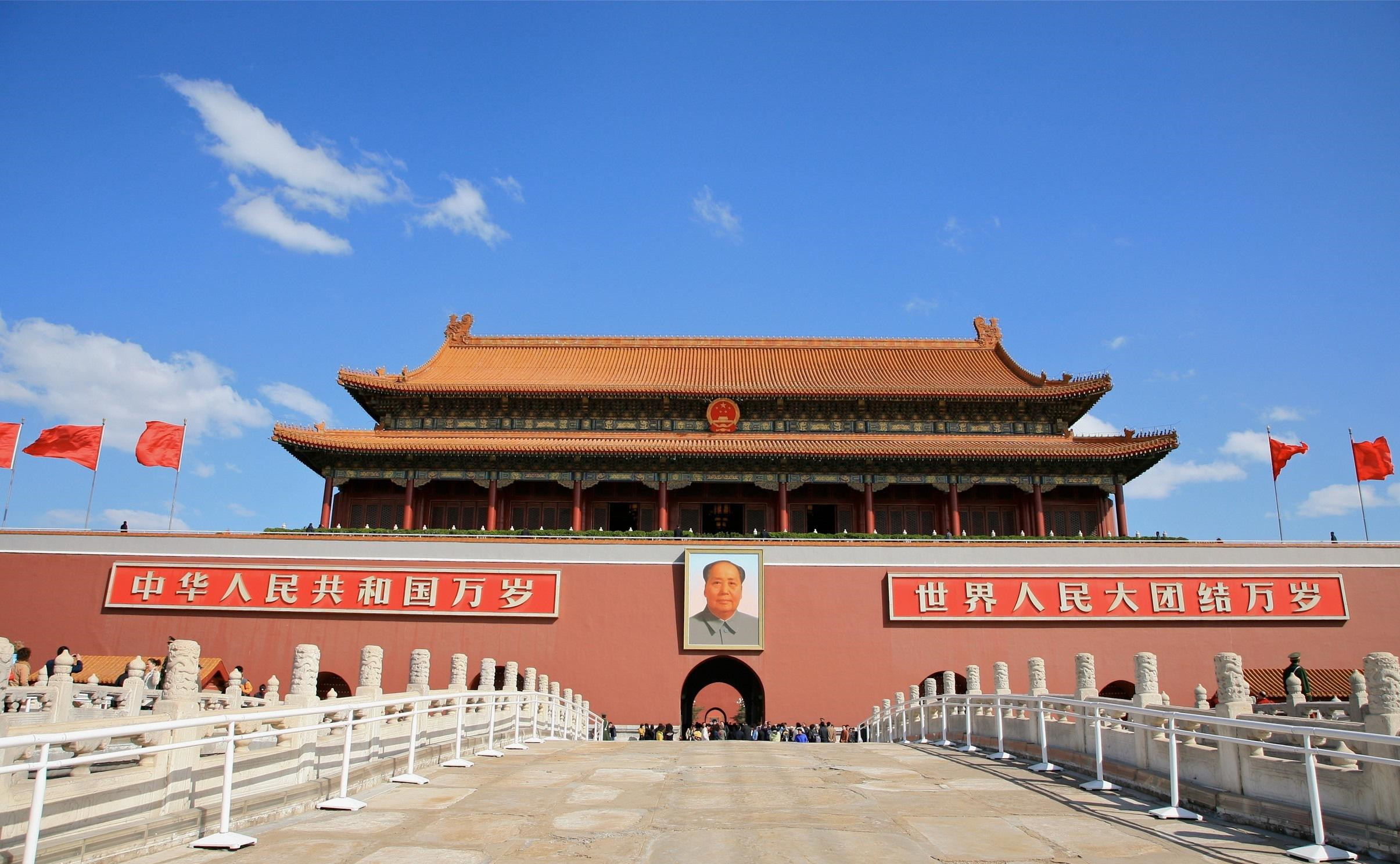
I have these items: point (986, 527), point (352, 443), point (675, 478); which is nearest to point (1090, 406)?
point (986, 527)

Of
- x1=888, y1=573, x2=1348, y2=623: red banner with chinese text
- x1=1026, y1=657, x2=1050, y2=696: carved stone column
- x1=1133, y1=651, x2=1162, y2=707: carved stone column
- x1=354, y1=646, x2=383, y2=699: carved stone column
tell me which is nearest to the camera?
x1=1133, y1=651, x2=1162, y2=707: carved stone column

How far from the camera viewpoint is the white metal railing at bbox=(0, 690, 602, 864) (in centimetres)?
484

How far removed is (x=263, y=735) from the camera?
6.82 meters

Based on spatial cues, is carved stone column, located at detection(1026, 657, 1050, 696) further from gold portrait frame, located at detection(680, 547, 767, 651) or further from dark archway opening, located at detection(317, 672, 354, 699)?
dark archway opening, located at detection(317, 672, 354, 699)

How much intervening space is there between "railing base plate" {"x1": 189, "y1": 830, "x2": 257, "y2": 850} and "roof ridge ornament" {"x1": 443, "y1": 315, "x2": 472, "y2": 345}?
27760 mm

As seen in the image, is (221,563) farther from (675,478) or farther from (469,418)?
(675,478)

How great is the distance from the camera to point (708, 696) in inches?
1441

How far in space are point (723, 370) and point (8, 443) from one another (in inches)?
744

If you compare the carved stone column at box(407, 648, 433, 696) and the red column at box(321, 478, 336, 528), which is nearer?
the carved stone column at box(407, 648, 433, 696)

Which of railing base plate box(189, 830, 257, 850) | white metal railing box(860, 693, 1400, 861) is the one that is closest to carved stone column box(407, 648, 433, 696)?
railing base plate box(189, 830, 257, 850)

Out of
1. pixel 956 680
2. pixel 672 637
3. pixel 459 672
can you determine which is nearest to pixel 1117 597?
pixel 956 680

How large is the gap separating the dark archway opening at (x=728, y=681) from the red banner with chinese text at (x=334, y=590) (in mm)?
4347

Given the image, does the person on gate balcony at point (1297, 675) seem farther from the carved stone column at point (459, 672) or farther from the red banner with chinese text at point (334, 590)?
the red banner with chinese text at point (334, 590)

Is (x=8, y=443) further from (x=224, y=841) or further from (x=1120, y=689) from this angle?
(x=1120, y=689)
